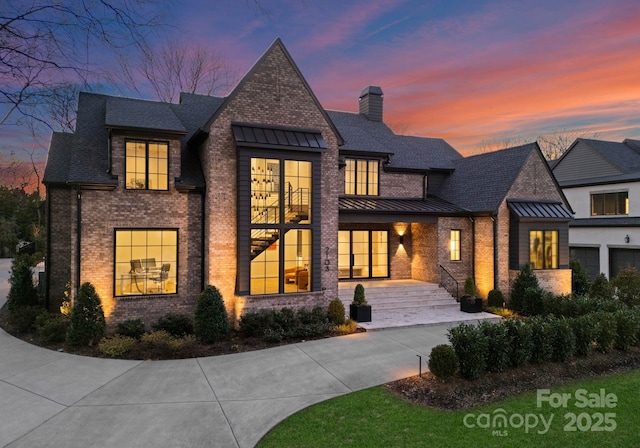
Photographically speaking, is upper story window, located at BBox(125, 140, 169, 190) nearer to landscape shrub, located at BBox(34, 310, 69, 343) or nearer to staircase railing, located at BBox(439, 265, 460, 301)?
landscape shrub, located at BBox(34, 310, 69, 343)

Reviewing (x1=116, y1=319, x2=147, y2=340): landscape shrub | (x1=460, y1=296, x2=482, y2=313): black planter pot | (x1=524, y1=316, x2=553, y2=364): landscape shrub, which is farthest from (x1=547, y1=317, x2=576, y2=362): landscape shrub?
(x1=116, y1=319, x2=147, y2=340): landscape shrub

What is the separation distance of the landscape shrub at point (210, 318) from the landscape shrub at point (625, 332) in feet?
36.8

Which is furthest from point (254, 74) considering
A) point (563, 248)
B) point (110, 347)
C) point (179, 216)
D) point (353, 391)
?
point (563, 248)

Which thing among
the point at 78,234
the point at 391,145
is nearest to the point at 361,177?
the point at 391,145

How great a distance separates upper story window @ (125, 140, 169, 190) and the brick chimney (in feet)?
45.3

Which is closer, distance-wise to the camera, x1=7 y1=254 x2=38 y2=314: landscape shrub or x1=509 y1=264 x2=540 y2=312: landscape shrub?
x1=7 y1=254 x2=38 y2=314: landscape shrub

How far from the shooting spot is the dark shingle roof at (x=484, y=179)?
1795cm

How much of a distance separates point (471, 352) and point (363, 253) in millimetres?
10867

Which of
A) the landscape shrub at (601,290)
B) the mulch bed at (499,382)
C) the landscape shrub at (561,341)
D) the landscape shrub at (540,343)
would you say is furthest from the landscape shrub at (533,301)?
the landscape shrub at (540,343)

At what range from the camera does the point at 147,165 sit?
12.7 m

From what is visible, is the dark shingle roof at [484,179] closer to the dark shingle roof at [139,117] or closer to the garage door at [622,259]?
the garage door at [622,259]

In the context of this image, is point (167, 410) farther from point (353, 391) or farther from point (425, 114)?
point (425, 114)

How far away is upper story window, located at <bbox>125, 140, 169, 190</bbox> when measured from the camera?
493 inches

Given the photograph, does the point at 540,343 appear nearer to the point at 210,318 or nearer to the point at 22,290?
the point at 210,318
